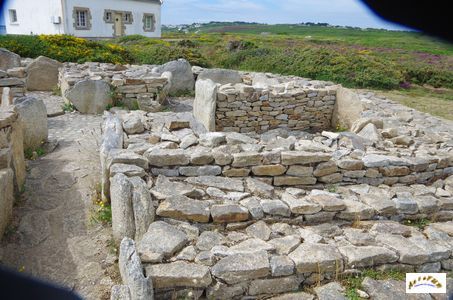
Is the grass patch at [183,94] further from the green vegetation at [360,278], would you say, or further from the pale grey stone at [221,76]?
the green vegetation at [360,278]

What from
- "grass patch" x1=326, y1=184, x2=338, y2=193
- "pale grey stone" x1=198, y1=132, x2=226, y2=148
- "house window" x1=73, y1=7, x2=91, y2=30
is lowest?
"grass patch" x1=326, y1=184, x2=338, y2=193

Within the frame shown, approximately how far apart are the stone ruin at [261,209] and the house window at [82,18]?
24978 mm

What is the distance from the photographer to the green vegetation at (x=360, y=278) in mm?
3027

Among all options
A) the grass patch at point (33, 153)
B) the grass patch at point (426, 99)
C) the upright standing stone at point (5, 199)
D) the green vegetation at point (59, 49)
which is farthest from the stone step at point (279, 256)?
the green vegetation at point (59, 49)

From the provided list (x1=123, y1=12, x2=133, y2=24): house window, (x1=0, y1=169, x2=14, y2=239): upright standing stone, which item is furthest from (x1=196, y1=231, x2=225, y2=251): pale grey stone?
(x1=123, y1=12, x2=133, y2=24): house window

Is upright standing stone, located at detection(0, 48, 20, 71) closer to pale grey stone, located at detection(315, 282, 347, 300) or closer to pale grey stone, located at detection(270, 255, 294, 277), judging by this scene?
pale grey stone, located at detection(270, 255, 294, 277)

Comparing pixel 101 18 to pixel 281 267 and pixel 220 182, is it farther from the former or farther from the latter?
pixel 281 267

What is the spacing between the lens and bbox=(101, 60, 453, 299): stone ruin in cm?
296

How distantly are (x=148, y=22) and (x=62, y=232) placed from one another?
31033 millimetres

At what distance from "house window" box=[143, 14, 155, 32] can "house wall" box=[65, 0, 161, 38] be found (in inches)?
10.4

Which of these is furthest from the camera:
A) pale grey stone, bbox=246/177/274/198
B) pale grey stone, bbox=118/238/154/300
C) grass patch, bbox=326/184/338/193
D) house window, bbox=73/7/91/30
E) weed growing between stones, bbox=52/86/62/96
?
house window, bbox=73/7/91/30

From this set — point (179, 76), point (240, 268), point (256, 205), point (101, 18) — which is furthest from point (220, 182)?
point (101, 18)

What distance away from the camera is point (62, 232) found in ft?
13.0

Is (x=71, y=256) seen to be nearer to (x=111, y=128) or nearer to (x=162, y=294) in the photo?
(x=162, y=294)
